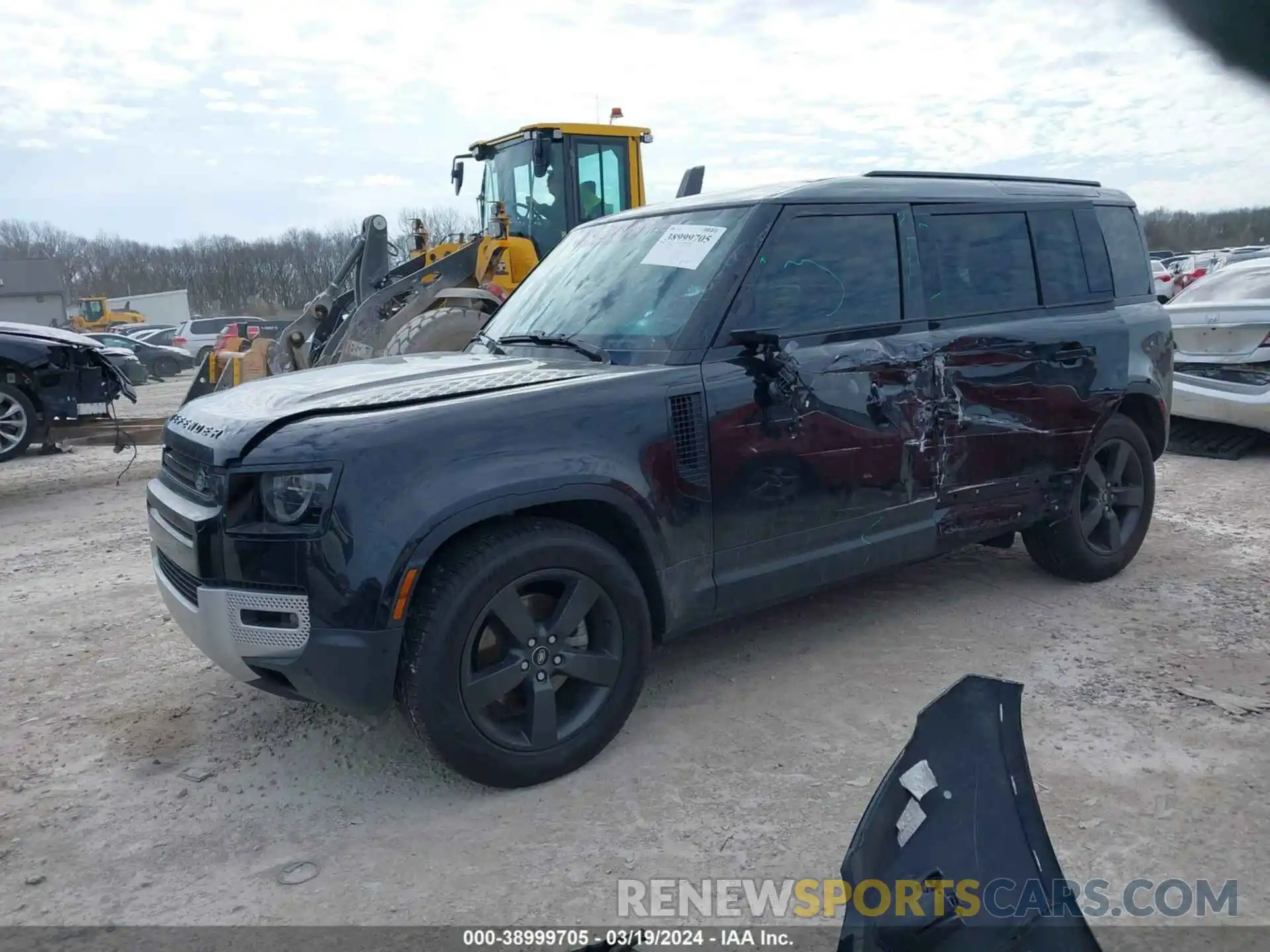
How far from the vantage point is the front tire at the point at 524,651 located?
2990mm

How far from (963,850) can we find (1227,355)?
7.35 meters

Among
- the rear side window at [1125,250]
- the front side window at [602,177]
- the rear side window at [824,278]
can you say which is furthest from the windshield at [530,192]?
the rear side window at [824,278]

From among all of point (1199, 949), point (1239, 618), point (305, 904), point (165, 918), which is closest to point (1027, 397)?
point (1239, 618)

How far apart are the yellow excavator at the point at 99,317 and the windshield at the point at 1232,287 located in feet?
143

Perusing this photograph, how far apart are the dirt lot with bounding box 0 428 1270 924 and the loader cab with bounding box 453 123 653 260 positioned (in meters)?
6.21

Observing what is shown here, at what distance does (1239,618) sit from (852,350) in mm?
2370

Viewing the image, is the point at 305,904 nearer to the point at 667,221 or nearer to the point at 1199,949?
the point at 1199,949

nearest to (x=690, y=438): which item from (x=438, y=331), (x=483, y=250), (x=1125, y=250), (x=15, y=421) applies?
(x=1125, y=250)

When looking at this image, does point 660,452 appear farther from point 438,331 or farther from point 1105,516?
point 438,331

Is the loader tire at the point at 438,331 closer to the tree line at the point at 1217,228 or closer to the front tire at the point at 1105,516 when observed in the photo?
the front tire at the point at 1105,516

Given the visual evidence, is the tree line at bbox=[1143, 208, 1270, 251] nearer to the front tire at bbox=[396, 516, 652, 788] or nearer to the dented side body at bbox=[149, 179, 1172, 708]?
the dented side body at bbox=[149, 179, 1172, 708]

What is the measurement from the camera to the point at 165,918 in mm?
2656

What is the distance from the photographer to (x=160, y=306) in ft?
189

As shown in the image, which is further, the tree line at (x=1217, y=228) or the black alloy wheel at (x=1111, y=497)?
the black alloy wheel at (x=1111, y=497)
